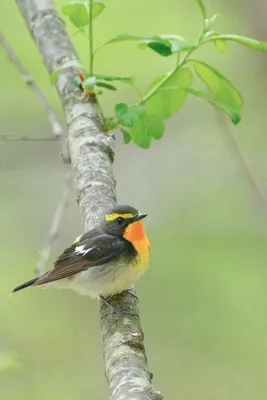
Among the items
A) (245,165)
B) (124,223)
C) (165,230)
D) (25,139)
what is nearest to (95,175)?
(124,223)

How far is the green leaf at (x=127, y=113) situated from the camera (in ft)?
7.07

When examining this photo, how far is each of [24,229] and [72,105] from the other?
3.08m

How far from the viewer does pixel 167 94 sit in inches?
93.9

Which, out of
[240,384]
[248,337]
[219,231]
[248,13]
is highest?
[248,13]

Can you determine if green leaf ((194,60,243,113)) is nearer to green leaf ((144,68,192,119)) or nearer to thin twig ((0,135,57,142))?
green leaf ((144,68,192,119))

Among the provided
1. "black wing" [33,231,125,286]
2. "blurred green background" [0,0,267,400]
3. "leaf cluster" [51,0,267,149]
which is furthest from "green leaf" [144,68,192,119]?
"blurred green background" [0,0,267,400]

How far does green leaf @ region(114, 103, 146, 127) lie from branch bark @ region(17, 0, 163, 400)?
0.85 ft

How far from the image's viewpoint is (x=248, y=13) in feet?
16.7

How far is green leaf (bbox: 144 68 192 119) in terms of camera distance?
2.36 meters

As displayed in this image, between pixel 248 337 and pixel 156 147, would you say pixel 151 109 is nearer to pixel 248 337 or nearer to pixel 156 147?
pixel 248 337

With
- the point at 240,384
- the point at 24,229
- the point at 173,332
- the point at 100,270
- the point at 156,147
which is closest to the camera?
the point at 100,270

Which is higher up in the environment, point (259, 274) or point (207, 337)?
point (259, 274)

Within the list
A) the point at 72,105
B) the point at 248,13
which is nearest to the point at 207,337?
the point at 248,13

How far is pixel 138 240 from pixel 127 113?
18.3 inches
